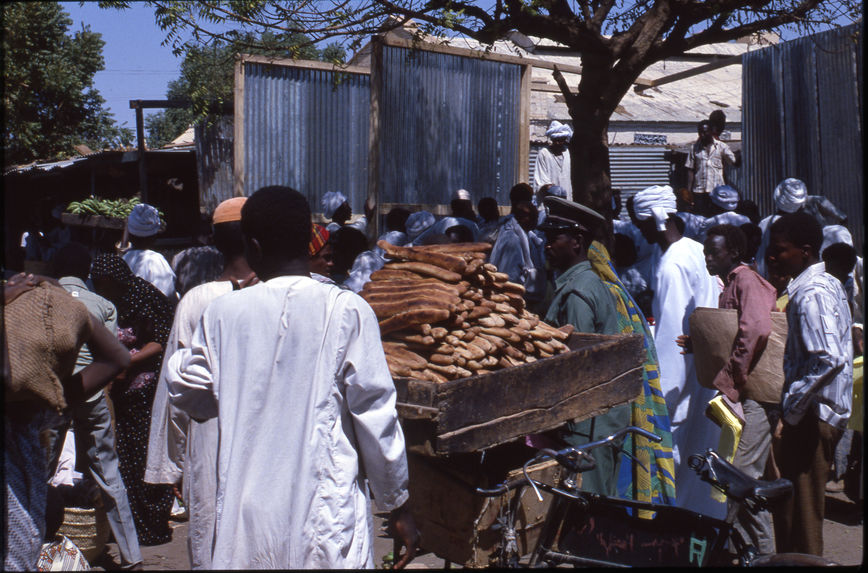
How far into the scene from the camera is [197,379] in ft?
8.75

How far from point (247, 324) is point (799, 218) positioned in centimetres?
334

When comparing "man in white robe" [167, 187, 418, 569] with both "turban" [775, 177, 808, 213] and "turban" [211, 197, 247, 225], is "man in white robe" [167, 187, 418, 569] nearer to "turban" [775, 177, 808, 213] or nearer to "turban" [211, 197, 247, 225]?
"turban" [211, 197, 247, 225]

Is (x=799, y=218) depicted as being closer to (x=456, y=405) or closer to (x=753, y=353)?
(x=753, y=353)

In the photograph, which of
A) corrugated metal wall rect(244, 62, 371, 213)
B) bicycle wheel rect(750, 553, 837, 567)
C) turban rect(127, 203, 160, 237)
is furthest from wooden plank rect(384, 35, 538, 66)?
bicycle wheel rect(750, 553, 837, 567)

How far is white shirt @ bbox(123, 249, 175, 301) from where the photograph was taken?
648 cm

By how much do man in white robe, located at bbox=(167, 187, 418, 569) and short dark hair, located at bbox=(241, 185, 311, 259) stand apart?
4.7 inches

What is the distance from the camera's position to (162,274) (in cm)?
654

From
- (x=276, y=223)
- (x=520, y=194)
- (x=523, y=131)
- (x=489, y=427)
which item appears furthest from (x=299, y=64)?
(x=276, y=223)

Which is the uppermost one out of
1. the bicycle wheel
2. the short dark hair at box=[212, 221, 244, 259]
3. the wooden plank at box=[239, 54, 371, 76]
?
the wooden plank at box=[239, 54, 371, 76]

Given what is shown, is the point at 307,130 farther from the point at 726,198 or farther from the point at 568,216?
the point at 568,216

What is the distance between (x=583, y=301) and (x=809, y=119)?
7282mm

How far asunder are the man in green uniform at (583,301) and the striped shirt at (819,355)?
2.85ft

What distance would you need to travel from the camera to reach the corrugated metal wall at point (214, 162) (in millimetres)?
11023

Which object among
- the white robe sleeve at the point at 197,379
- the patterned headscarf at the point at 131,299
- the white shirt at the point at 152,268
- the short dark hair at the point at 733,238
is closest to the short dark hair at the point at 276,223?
the white robe sleeve at the point at 197,379
